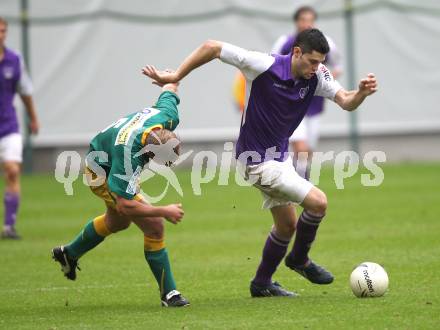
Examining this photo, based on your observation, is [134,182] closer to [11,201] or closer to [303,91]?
[303,91]

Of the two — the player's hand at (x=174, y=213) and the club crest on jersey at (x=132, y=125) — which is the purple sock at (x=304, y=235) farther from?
the club crest on jersey at (x=132, y=125)

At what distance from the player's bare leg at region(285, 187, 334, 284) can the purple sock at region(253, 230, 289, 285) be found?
0.10 m

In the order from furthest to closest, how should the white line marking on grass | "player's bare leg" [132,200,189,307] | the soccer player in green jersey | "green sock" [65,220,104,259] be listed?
the white line marking on grass < "green sock" [65,220,104,259] < "player's bare leg" [132,200,189,307] < the soccer player in green jersey

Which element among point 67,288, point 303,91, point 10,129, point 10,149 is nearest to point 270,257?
point 303,91

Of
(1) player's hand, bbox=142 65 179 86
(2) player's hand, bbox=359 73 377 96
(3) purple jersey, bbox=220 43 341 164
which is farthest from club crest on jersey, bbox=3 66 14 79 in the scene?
(2) player's hand, bbox=359 73 377 96

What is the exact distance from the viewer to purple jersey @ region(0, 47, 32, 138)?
12.8 meters

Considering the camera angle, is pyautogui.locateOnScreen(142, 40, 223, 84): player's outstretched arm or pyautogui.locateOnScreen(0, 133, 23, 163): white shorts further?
pyautogui.locateOnScreen(0, 133, 23, 163): white shorts

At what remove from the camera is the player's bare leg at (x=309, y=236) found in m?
7.74

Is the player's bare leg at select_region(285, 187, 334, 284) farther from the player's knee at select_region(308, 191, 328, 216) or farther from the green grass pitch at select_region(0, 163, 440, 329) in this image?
the green grass pitch at select_region(0, 163, 440, 329)

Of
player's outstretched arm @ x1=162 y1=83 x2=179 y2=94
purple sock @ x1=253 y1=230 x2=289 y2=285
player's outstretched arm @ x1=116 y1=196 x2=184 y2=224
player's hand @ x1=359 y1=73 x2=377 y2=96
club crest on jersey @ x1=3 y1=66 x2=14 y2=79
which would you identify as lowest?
purple sock @ x1=253 y1=230 x2=289 y2=285

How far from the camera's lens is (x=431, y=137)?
21.1 meters

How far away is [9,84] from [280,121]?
229 inches

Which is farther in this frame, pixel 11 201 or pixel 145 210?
pixel 11 201

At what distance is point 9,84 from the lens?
12875mm
